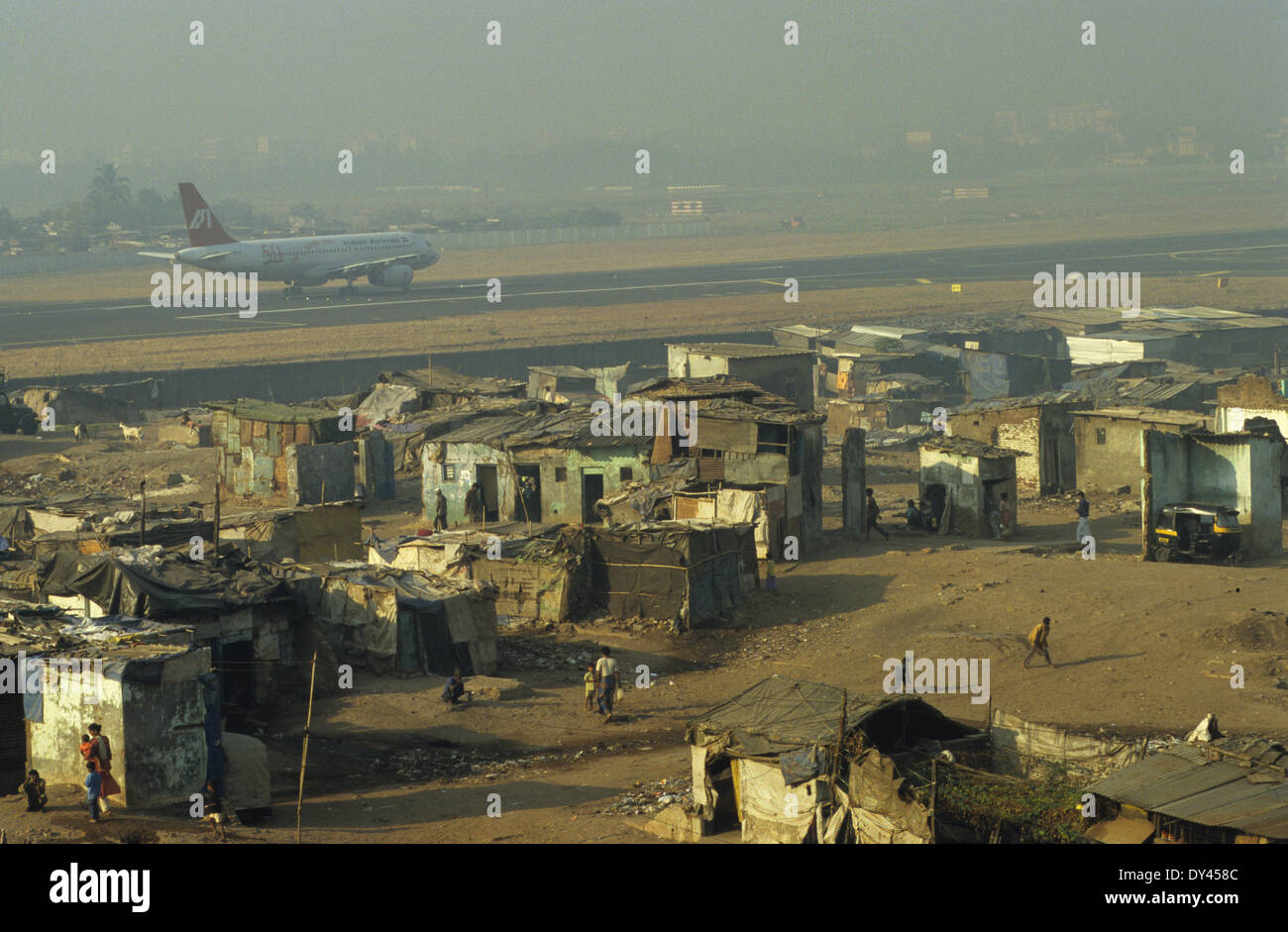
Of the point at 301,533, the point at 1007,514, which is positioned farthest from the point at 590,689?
the point at 1007,514

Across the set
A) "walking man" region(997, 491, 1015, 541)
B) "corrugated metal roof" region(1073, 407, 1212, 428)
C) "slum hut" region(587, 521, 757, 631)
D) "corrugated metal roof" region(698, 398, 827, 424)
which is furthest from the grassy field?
"slum hut" region(587, 521, 757, 631)

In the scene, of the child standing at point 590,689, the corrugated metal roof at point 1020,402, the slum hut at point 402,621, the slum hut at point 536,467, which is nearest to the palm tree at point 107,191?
the slum hut at point 536,467

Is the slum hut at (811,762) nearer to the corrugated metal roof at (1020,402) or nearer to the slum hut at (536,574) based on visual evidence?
the slum hut at (536,574)

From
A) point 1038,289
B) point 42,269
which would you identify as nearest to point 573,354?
point 1038,289

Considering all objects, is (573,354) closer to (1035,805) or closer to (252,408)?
(252,408)

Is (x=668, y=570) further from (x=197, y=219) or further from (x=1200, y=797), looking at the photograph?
(x=197, y=219)

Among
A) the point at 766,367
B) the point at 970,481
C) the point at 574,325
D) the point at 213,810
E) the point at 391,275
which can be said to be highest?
the point at 391,275

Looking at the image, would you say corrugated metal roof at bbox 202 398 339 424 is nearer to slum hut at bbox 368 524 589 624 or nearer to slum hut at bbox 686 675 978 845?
slum hut at bbox 368 524 589 624
